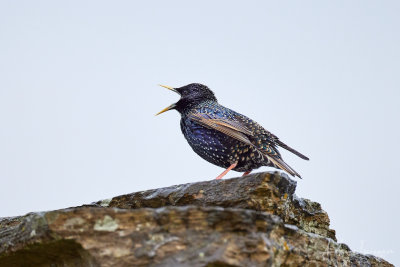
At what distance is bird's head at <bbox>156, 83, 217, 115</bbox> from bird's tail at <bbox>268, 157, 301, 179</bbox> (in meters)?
1.31

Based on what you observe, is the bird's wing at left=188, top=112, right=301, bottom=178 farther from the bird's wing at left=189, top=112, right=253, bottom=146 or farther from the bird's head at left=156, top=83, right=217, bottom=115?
the bird's head at left=156, top=83, right=217, bottom=115

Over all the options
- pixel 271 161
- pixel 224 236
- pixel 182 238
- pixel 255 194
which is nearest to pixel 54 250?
pixel 182 238

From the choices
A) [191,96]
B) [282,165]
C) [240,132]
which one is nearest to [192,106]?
Result: [191,96]

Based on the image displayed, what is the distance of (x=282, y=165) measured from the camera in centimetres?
589

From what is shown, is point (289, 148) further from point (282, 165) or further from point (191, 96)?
point (191, 96)

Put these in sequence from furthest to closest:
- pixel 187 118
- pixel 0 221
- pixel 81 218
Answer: pixel 187 118
pixel 0 221
pixel 81 218

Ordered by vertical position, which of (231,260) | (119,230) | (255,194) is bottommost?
(231,260)

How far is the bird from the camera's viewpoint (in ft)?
19.8

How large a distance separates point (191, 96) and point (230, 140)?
0.99 metres

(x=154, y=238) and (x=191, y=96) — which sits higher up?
(x=191, y=96)

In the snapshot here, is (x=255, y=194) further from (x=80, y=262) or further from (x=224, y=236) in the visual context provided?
(x=80, y=262)

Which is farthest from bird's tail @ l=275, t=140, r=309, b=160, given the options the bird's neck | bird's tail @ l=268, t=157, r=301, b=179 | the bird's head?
the bird's head

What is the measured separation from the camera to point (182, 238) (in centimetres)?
302

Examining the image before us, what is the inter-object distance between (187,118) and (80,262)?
3379mm
